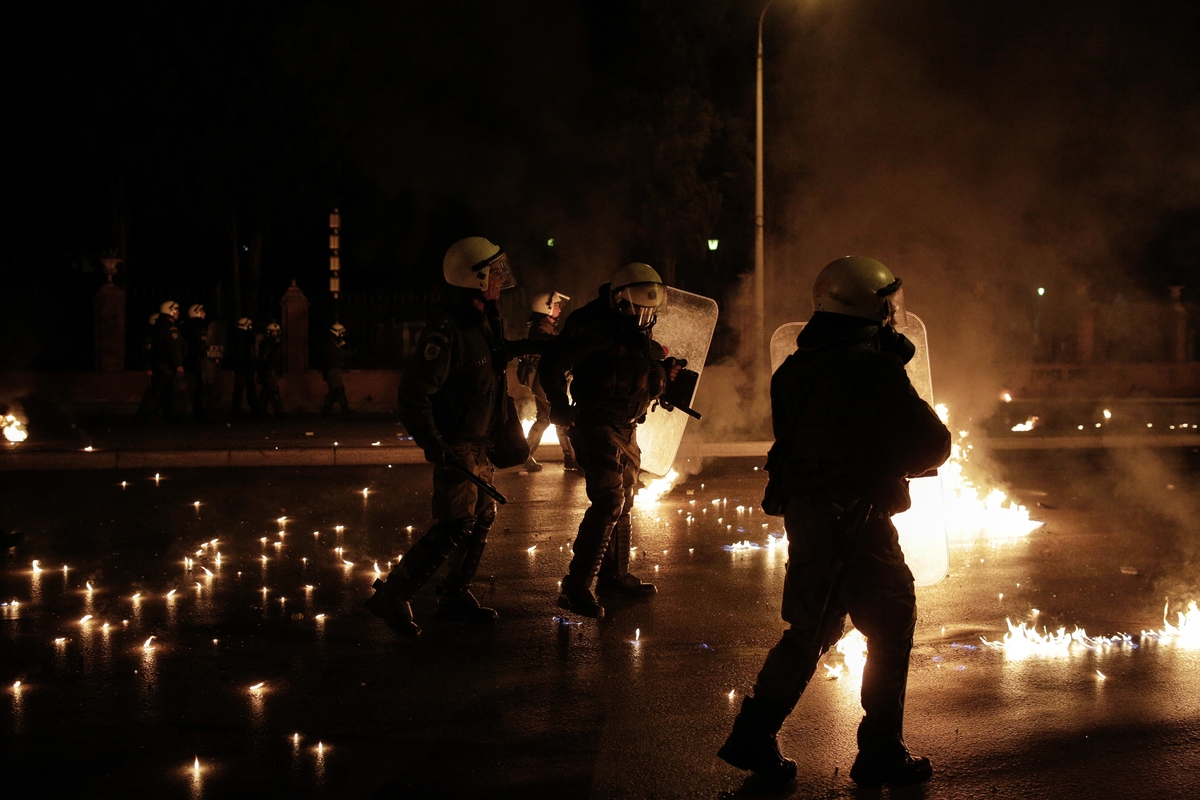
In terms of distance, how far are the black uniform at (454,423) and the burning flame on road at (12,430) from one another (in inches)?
353

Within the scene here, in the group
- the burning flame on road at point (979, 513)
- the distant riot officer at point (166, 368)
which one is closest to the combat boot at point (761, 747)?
the burning flame on road at point (979, 513)

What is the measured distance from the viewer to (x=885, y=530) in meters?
3.15

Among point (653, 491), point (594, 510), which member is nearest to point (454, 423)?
point (594, 510)

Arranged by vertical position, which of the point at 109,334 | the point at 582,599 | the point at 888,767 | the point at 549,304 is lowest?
the point at 888,767

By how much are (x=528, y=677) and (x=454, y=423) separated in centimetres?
112

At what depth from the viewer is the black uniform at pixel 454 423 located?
4.42m

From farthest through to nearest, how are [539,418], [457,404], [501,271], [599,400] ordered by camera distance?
1. [539,418]
2. [599,400]
3. [501,271]
4. [457,404]

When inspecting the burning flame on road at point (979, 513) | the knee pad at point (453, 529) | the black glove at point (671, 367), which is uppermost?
the black glove at point (671, 367)

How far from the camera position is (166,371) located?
13742 millimetres

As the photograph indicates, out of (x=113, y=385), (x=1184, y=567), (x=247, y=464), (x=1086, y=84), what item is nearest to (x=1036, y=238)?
(x=1086, y=84)

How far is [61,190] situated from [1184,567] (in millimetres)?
25923

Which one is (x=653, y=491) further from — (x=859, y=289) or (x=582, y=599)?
(x=859, y=289)

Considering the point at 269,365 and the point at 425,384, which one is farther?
the point at 269,365

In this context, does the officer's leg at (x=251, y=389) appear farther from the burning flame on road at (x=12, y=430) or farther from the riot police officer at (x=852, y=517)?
the riot police officer at (x=852, y=517)
